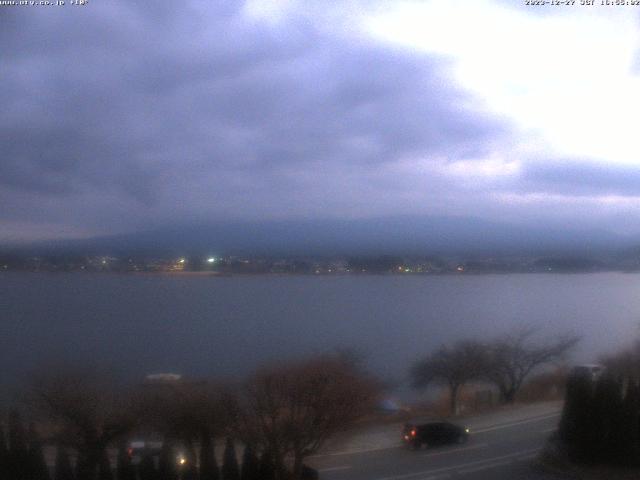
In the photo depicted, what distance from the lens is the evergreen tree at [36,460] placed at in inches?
198

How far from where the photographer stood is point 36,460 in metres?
5.04

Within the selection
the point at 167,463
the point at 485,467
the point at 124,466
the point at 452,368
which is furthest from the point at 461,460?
the point at 124,466

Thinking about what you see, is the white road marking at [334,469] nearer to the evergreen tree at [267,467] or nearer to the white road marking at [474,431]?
the white road marking at [474,431]

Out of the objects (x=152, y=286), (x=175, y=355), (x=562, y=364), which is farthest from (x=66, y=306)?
(x=562, y=364)

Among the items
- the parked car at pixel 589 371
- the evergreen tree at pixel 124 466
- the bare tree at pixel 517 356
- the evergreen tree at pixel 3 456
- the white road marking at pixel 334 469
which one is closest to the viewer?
the evergreen tree at pixel 3 456

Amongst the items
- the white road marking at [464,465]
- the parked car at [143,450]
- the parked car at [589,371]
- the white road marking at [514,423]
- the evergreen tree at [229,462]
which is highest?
the parked car at [589,371]

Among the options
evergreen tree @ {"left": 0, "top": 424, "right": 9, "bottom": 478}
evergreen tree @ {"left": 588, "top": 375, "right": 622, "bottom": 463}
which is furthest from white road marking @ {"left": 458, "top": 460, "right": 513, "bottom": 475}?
evergreen tree @ {"left": 0, "top": 424, "right": 9, "bottom": 478}

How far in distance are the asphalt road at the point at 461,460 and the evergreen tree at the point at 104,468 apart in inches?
64.0

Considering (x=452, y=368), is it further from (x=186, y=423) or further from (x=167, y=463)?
(x=167, y=463)

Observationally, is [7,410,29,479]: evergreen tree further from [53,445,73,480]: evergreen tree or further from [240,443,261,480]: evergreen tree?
[240,443,261,480]: evergreen tree

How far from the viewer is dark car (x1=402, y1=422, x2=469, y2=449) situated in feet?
19.2

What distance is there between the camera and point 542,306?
25.2ft

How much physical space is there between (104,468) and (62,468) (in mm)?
305

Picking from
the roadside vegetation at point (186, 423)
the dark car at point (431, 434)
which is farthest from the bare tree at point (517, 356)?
the roadside vegetation at point (186, 423)
